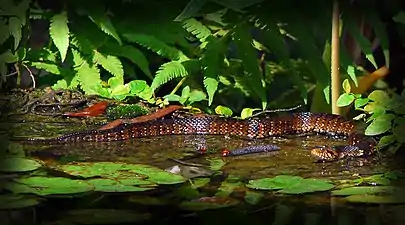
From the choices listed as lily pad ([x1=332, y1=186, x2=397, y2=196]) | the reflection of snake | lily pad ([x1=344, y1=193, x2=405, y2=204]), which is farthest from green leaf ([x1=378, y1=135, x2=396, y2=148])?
lily pad ([x1=344, y1=193, x2=405, y2=204])

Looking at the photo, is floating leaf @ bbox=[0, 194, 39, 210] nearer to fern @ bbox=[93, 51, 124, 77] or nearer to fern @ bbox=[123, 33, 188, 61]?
fern @ bbox=[93, 51, 124, 77]

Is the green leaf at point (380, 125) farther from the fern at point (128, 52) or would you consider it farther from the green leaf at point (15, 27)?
the green leaf at point (15, 27)

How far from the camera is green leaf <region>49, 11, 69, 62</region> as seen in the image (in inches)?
160

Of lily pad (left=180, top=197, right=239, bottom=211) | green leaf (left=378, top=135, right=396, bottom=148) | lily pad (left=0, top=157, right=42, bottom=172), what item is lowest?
lily pad (left=180, top=197, right=239, bottom=211)

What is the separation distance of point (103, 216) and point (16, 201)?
34 centimetres

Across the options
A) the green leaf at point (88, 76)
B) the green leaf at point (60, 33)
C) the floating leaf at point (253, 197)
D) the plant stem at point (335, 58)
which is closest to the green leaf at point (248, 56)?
the plant stem at point (335, 58)

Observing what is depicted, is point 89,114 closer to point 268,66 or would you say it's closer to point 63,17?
point 63,17

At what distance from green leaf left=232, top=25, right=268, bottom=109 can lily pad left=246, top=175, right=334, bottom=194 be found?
5.00ft

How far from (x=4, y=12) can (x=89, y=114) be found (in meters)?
0.74

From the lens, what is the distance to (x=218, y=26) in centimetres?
453

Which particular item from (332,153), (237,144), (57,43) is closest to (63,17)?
(57,43)

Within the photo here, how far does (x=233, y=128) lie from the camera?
12.1ft

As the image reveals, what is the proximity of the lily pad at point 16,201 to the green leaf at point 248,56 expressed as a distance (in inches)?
80.3

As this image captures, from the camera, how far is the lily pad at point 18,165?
2754 mm
